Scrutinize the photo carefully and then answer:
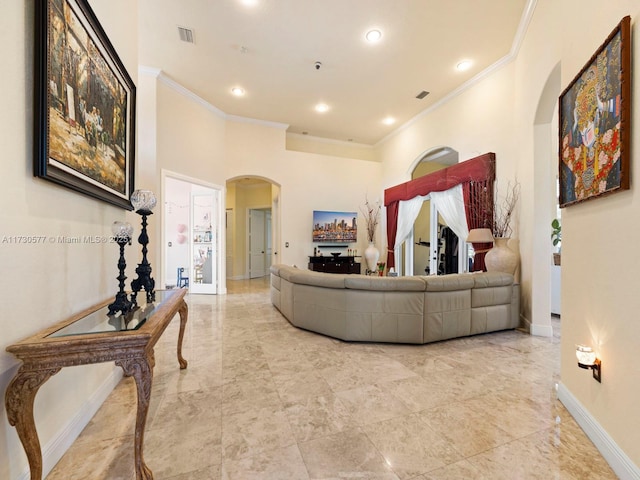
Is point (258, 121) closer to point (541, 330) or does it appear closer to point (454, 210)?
point (454, 210)

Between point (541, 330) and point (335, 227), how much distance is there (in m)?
4.60

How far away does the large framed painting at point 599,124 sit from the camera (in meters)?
1.38

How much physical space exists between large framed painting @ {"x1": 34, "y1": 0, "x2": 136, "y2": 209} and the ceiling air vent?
A: 1.79 metres

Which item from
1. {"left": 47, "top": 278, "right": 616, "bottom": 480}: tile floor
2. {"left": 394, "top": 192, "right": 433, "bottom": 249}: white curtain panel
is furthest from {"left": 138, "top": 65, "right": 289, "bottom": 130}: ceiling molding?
{"left": 47, "top": 278, "right": 616, "bottom": 480}: tile floor

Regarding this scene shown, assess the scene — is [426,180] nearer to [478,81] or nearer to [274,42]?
[478,81]

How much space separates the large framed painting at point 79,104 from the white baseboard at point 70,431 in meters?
1.38

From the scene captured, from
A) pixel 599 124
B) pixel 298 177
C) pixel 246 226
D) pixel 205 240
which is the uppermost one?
pixel 298 177

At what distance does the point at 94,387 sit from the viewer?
1.92 m

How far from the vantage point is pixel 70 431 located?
157cm

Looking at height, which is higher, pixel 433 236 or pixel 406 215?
pixel 406 215

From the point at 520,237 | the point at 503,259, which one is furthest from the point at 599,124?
the point at 520,237

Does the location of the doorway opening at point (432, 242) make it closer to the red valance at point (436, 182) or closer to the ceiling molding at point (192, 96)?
the red valance at point (436, 182)

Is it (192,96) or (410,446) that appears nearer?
(410,446)

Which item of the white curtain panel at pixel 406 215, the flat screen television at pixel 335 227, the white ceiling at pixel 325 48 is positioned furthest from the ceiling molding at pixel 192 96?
the white curtain panel at pixel 406 215
